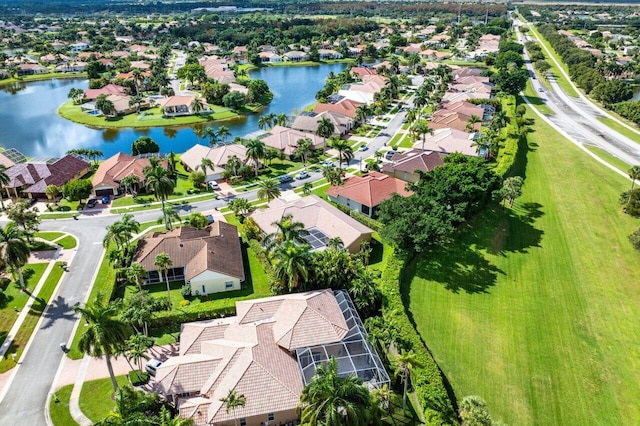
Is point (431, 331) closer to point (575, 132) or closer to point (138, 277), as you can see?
point (138, 277)

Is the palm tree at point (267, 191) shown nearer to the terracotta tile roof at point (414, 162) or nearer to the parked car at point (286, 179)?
the parked car at point (286, 179)

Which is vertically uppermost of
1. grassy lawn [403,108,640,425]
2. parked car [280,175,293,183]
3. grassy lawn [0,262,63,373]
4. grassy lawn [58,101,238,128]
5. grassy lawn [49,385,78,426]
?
grassy lawn [58,101,238,128]

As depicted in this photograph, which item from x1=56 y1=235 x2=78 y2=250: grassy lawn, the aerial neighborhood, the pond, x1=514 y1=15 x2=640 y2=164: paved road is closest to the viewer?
the aerial neighborhood

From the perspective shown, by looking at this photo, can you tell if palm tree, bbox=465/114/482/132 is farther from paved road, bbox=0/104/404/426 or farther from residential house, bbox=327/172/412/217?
paved road, bbox=0/104/404/426

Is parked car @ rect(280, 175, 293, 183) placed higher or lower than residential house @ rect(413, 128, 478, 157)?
lower

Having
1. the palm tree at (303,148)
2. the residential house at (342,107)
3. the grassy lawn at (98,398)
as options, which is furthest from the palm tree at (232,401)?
the residential house at (342,107)

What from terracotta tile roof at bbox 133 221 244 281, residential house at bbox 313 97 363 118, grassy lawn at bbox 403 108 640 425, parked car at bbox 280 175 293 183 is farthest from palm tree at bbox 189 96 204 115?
grassy lawn at bbox 403 108 640 425
